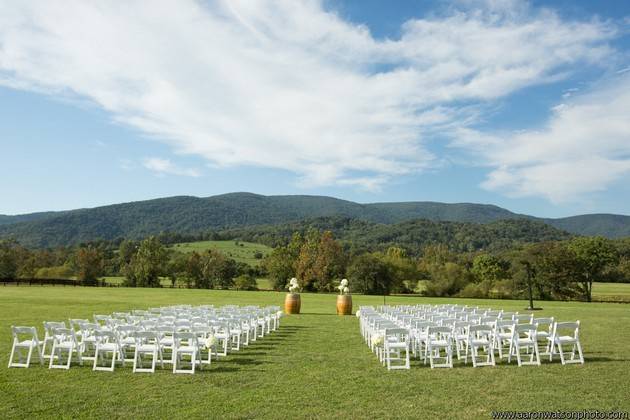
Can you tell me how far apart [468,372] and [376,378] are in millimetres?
2079

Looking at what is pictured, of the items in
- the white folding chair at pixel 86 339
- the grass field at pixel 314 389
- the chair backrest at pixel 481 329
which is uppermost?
the chair backrest at pixel 481 329

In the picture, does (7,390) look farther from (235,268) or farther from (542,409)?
(235,268)

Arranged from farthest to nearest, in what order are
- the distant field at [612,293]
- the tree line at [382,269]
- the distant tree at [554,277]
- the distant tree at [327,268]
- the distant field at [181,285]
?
the distant field at [181,285], the distant tree at [327,268], the tree line at [382,269], the distant tree at [554,277], the distant field at [612,293]

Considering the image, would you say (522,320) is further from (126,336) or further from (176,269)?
(176,269)

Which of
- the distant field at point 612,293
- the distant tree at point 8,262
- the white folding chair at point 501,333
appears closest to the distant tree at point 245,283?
the distant tree at point 8,262

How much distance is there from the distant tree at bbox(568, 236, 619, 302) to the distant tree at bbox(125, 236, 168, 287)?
188 ft

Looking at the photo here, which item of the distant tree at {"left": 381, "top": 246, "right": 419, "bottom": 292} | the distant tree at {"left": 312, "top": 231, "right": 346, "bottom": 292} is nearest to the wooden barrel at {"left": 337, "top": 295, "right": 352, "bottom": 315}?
the distant tree at {"left": 381, "top": 246, "right": 419, "bottom": 292}

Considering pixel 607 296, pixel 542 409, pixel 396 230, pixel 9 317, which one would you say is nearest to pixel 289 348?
pixel 542 409

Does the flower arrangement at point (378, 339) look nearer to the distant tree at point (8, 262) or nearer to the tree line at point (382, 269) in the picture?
the tree line at point (382, 269)

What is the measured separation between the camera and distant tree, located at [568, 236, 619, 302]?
191ft

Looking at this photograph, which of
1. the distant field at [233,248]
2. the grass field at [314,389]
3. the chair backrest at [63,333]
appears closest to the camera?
the grass field at [314,389]

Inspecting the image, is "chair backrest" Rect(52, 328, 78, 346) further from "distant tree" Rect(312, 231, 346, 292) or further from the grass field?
"distant tree" Rect(312, 231, 346, 292)

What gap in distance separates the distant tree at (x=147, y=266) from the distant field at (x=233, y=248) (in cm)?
2775

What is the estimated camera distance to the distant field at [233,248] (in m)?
116
